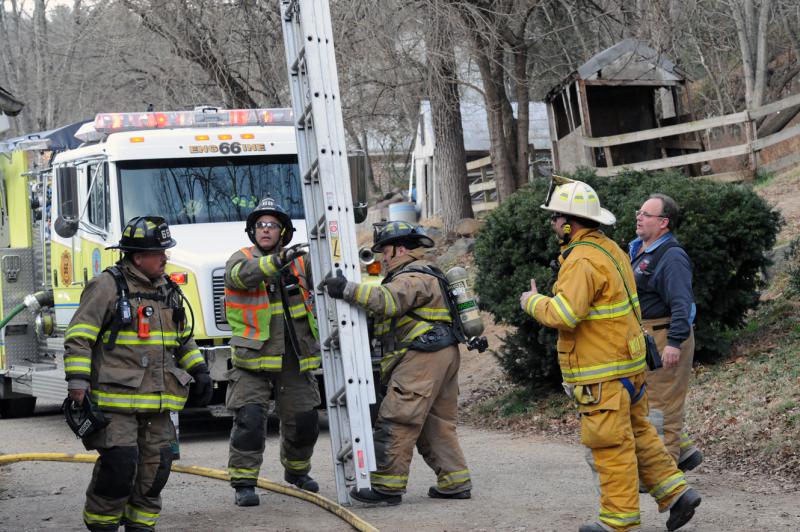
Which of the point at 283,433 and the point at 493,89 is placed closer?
the point at 283,433

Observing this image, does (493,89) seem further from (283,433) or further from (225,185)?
(283,433)

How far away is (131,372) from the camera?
596cm

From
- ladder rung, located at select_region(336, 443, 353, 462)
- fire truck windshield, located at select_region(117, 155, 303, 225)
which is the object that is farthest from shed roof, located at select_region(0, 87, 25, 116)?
ladder rung, located at select_region(336, 443, 353, 462)

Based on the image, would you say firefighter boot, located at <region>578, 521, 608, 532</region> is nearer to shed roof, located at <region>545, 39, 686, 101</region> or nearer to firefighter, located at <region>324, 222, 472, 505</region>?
firefighter, located at <region>324, 222, 472, 505</region>

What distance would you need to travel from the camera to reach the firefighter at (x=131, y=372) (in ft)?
19.1

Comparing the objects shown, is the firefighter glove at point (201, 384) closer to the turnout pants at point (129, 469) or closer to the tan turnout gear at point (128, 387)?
→ the tan turnout gear at point (128, 387)

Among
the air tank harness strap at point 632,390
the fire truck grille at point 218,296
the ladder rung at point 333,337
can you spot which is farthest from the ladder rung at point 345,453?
the fire truck grille at point 218,296

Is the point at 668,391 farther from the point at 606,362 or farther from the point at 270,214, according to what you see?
the point at 270,214

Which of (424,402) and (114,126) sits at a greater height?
(114,126)

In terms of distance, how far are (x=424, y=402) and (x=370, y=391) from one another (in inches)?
15.0

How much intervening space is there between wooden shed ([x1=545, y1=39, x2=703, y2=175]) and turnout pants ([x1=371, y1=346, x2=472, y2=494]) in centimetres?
1375

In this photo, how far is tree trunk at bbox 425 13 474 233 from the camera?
54.6 feet

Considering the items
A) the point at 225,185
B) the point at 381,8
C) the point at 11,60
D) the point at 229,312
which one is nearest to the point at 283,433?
the point at 229,312

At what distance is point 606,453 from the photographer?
19.0ft
